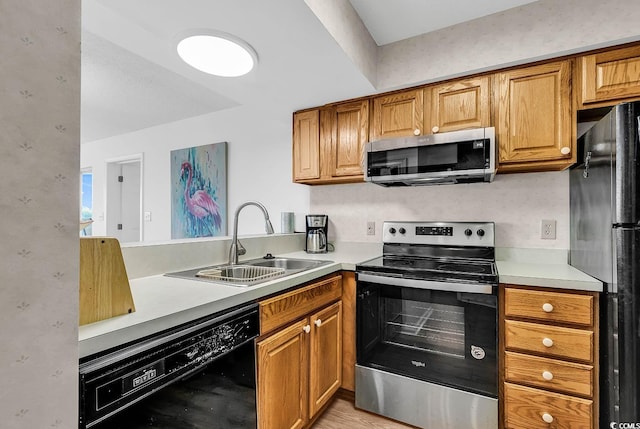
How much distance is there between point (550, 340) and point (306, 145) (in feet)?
6.38

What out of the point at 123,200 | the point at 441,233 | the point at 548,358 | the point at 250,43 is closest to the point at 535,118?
the point at 441,233

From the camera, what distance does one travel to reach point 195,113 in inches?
139

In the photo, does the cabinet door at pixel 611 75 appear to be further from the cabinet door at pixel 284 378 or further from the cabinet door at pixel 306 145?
the cabinet door at pixel 284 378

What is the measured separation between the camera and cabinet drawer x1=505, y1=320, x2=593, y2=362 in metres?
1.44

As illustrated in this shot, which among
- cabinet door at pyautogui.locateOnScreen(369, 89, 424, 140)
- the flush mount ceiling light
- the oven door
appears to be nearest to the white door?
the flush mount ceiling light

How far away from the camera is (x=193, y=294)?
1.17 metres

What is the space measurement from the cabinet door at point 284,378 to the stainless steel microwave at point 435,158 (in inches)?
43.3

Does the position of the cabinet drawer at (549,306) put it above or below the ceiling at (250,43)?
below

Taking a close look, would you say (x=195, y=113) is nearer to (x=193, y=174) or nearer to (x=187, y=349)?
(x=193, y=174)

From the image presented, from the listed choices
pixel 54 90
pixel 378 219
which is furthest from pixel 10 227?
pixel 378 219

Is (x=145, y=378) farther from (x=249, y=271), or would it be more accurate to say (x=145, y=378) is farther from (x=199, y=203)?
(x=199, y=203)

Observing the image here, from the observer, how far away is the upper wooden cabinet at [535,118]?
5.71ft

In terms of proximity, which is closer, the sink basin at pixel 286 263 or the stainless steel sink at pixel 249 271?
the stainless steel sink at pixel 249 271

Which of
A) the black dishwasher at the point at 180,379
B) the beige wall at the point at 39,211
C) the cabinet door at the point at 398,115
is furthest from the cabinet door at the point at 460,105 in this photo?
the beige wall at the point at 39,211
